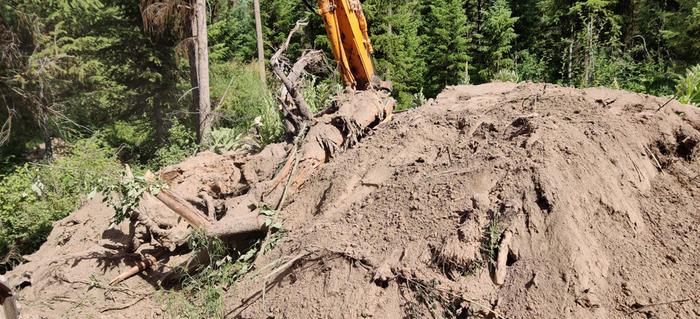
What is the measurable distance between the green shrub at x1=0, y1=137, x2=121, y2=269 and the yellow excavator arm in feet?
11.3

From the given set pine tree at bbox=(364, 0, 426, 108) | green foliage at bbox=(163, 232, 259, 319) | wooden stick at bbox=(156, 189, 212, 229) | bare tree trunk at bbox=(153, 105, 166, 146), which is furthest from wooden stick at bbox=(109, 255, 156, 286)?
pine tree at bbox=(364, 0, 426, 108)

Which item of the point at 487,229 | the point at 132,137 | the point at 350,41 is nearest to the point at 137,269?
the point at 487,229

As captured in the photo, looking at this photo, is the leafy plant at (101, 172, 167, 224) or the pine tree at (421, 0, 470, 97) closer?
the leafy plant at (101, 172, 167, 224)

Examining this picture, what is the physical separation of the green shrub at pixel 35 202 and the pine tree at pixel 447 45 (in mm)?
11543

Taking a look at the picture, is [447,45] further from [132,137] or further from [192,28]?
[132,137]

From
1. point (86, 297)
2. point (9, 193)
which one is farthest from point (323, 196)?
point (9, 193)

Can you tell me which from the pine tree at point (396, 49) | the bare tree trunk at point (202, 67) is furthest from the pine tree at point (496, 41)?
the bare tree trunk at point (202, 67)

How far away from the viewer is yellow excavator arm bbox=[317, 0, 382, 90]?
6.95 metres

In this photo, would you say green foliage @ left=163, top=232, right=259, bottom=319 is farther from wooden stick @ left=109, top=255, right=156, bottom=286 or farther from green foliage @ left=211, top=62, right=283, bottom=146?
green foliage @ left=211, top=62, right=283, bottom=146

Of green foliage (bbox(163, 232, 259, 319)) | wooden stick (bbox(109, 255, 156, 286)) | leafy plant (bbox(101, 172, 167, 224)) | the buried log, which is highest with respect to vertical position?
the buried log

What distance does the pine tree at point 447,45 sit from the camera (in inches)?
663

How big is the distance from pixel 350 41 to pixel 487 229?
4.12m

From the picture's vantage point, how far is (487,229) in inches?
143

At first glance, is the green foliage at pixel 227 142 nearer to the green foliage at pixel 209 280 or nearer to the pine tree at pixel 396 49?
the green foliage at pixel 209 280
